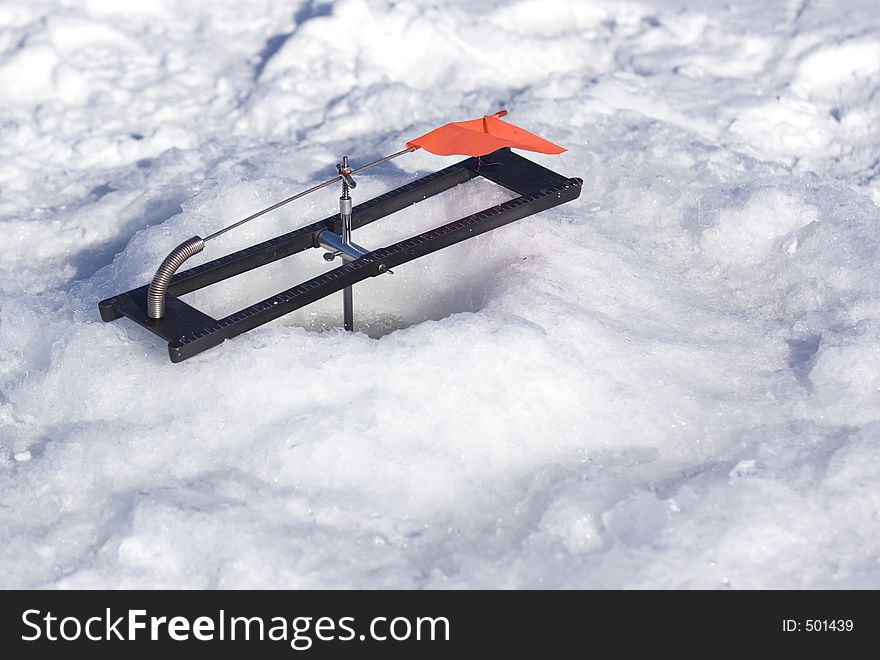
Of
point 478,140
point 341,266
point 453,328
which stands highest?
point 478,140

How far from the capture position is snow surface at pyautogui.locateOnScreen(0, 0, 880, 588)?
7.18ft

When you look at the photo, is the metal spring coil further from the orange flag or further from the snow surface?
the orange flag

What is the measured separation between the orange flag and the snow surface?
30cm

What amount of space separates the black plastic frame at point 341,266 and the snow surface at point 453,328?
0.41 feet

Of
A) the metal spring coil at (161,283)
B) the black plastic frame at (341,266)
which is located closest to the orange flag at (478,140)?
the black plastic frame at (341,266)

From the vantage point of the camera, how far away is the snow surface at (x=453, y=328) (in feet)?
7.18

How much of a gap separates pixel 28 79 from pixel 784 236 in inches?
114

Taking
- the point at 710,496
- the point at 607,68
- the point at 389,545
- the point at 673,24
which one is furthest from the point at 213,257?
the point at 673,24

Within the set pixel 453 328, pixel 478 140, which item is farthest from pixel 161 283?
pixel 478 140

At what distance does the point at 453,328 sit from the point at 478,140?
55 centimetres

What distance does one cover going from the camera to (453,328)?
102 inches

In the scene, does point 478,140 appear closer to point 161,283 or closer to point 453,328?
point 453,328

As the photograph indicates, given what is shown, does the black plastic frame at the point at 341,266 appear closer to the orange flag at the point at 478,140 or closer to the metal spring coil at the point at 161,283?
the metal spring coil at the point at 161,283

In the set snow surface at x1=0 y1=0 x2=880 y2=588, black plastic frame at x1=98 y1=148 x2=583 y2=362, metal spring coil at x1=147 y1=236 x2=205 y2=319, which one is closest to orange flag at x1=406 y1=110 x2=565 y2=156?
black plastic frame at x1=98 y1=148 x2=583 y2=362
